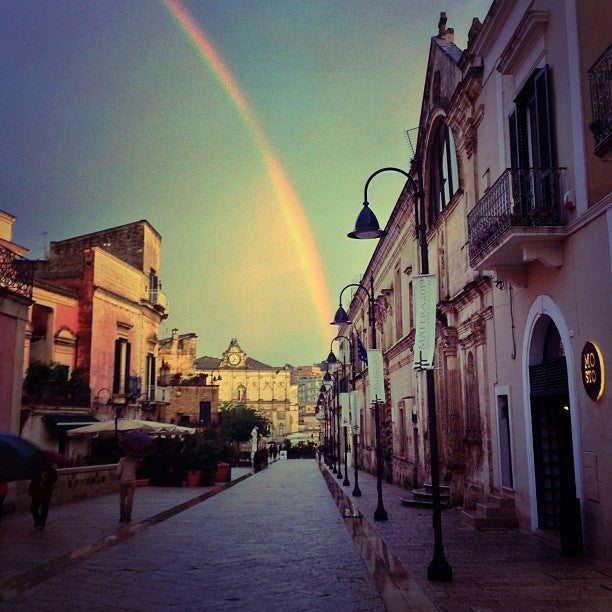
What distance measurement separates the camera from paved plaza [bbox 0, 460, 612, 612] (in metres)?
7.65

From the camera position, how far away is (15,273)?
1758 centimetres

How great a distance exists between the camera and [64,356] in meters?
31.1

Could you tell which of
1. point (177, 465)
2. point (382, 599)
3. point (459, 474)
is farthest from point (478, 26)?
point (177, 465)

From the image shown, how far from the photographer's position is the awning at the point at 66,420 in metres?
27.1

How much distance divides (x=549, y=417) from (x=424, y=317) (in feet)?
12.2

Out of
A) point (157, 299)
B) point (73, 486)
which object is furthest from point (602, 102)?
point (157, 299)

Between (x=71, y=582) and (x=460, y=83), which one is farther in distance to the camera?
(x=460, y=83)

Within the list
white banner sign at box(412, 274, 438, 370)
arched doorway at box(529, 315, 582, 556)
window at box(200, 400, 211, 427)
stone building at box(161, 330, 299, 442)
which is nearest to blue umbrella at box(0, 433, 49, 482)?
white banner sign at box(412, 274, 438, 370)

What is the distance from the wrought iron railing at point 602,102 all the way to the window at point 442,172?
9.41 meters

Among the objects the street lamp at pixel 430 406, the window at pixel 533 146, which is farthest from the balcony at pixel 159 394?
the window at pixel 533 146

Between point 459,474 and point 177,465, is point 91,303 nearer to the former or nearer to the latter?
point 177,465

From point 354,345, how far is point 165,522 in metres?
30.9

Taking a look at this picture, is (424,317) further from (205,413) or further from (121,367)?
(205,413)

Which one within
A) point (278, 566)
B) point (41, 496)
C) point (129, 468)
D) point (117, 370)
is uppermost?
point (117, 370)
